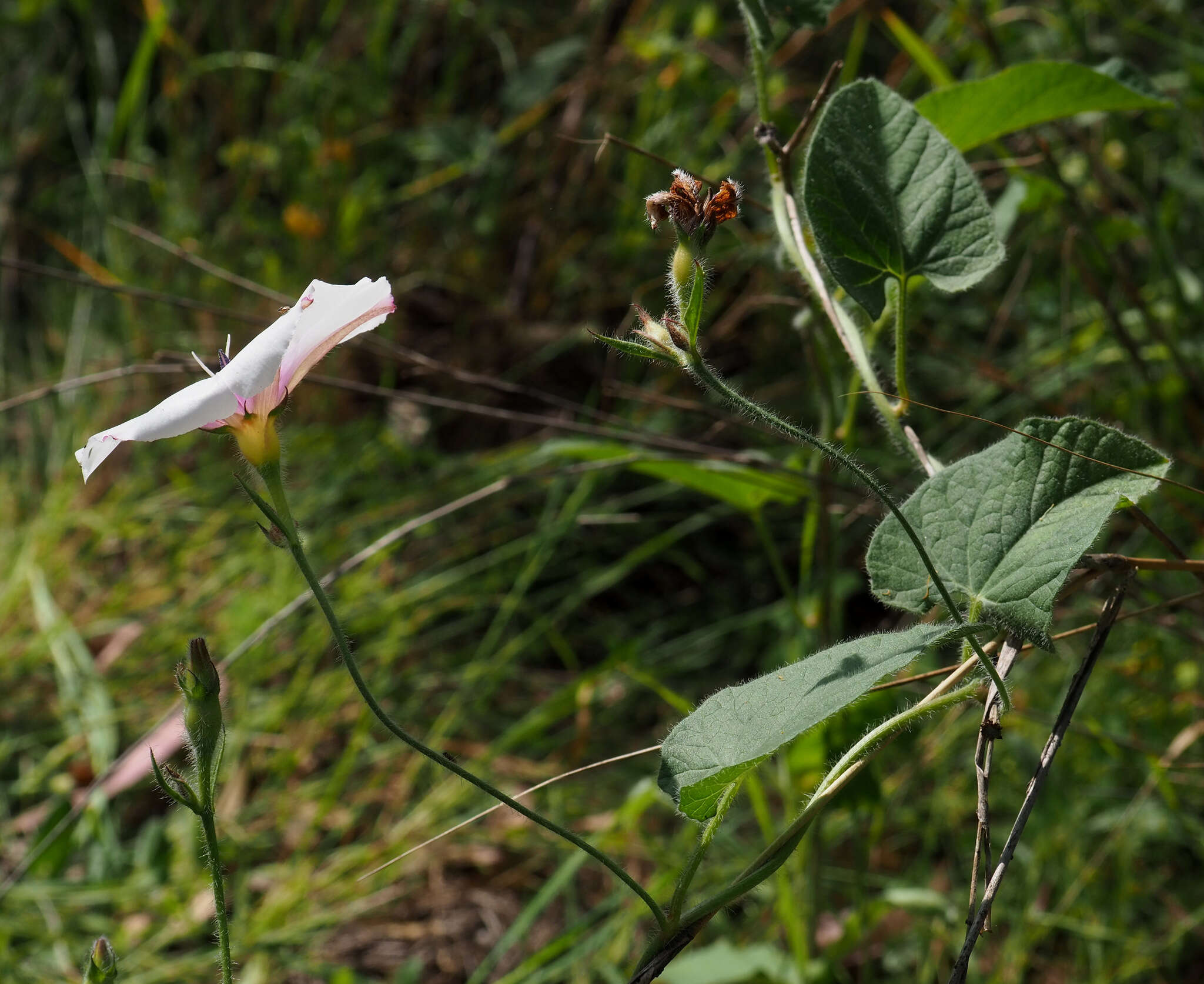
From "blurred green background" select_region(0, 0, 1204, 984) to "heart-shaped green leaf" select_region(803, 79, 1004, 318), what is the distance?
0.19 metres

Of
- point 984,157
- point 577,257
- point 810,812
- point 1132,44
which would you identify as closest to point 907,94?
point 984,157

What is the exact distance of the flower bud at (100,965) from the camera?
62 centimetres

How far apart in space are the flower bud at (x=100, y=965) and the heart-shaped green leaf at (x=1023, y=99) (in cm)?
85

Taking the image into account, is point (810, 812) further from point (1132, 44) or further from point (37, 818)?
point (1132, 44)

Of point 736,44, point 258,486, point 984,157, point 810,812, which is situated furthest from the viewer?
point 736,44

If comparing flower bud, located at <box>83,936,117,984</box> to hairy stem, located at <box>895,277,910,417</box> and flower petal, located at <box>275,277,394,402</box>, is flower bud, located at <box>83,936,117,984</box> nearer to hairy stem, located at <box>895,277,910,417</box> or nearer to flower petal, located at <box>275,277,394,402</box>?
flower petal, located at <box>275,277,394,402</box>

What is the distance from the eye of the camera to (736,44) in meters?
2.43

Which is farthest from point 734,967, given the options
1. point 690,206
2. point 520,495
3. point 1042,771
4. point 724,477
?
point 520,495

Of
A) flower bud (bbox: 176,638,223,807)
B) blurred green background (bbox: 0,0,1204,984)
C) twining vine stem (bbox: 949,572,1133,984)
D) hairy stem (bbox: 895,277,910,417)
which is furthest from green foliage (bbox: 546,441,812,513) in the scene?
flower bud (bbox: 176,638,223,807)

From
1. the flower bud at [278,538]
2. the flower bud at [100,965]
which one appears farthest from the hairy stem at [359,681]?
the flower bud at [100,965]

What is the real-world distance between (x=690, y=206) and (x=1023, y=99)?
47cm

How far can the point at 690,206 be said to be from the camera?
615mm

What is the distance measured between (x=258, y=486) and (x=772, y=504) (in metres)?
0.93

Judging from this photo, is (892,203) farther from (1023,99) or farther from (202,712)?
(202,712)
